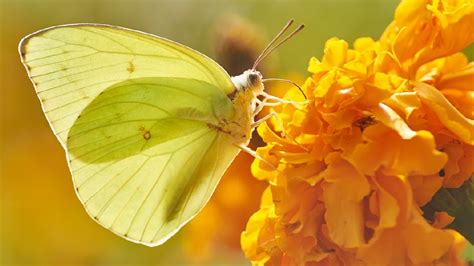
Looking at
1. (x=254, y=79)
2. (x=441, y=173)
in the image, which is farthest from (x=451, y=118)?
(x=254, y=79)

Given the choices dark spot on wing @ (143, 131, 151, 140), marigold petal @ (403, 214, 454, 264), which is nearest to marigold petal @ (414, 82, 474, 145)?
marigold petal @ (403, 214, 454, 264)

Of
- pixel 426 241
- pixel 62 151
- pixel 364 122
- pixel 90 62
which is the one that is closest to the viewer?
pixel 426 241

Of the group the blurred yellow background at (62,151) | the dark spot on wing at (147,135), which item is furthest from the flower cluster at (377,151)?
the blurred yellow background at (62,151)

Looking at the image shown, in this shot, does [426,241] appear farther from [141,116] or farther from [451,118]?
[141,116]

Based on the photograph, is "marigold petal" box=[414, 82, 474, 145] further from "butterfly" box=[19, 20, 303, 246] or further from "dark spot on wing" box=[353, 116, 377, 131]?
"butterfly" box=[19, 20, 303, 246]

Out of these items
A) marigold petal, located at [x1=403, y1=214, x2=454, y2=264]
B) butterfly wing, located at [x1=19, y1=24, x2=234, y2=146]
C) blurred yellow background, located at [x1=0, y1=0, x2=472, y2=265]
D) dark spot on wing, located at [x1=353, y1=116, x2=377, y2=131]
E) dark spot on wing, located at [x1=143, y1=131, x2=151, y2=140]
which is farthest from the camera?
blurred yellow background, located at [x1=0, y1=0, x2=472, y2=265]

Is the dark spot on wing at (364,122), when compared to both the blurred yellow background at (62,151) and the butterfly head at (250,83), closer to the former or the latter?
the butterfly head at (250,83)

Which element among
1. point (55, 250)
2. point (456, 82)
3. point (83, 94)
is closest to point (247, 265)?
point (55, 250)
